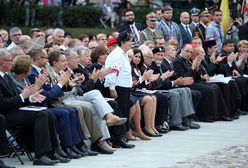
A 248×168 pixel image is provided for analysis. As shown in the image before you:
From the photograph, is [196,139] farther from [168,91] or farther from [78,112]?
[78,112]

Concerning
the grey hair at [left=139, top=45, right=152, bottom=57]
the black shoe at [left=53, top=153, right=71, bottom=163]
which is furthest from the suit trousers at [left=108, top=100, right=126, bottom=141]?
the grey hair at [left=139, top=45, right=152, bottom=57]

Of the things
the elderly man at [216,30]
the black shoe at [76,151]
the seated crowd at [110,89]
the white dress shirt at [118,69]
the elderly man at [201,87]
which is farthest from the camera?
the elderly man at [216,30]

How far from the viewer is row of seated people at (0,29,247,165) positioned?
49.0 feet

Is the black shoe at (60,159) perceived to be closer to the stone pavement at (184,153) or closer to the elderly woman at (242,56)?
the stone pavement at (184,153)

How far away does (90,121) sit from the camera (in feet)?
53.1

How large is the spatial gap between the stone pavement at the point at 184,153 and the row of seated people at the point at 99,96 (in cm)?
30

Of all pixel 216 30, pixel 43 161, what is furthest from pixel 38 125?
pixel 216 30

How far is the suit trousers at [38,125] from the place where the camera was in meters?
14.8

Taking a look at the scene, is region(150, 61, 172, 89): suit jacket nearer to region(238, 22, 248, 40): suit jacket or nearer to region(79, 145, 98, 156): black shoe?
region(79, 145, 98, 156): black shoe

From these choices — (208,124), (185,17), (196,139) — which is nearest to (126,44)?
(196,139)

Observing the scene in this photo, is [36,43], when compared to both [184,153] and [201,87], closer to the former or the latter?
[184,153]

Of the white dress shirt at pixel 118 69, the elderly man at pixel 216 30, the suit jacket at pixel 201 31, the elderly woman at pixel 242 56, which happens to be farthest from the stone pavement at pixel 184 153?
the suit jacket at pixel 201 31

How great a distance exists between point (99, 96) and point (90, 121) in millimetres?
476

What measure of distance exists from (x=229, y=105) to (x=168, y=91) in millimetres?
2922
